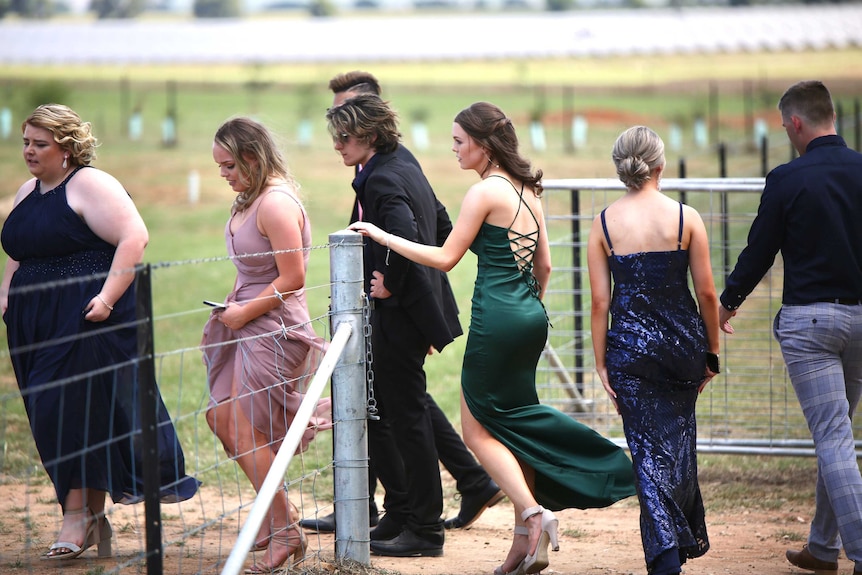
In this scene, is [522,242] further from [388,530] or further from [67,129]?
[67,129]

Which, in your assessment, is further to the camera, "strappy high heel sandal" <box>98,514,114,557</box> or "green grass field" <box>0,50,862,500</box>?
"green grass field" <box>0,50,862,500</box>

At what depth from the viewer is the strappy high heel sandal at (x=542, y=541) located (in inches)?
159

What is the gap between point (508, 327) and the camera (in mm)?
4227

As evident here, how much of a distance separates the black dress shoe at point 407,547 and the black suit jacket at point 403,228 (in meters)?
0.93

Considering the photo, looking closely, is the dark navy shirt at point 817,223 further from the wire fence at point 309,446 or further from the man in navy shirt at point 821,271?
the wire fence at point 309,446

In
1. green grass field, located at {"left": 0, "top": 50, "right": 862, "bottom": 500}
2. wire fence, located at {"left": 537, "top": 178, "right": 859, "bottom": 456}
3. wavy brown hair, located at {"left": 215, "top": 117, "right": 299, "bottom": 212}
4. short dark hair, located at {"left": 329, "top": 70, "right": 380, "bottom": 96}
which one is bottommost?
wire fence, located at {"left": 537, "top": 178, "right": 859, "bottom": 456}

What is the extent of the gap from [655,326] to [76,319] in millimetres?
2493

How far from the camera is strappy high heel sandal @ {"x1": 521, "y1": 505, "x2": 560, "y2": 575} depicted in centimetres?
405

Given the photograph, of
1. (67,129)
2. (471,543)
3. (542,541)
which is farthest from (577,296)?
(67,129)

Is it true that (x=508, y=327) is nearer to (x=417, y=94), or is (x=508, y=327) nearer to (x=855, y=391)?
(x=855, y=391)

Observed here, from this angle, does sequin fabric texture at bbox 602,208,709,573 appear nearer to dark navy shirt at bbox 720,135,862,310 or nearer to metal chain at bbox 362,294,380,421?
dark navy shirt at bbox 720,135,862,310

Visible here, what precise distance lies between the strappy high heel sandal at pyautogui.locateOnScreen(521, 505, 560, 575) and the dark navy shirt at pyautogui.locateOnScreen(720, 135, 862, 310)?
4.44 ft

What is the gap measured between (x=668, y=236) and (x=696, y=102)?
156 feet

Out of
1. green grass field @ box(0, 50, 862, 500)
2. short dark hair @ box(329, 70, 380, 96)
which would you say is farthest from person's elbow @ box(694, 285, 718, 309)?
green grass field @ box(0, 50, 862, 500)
